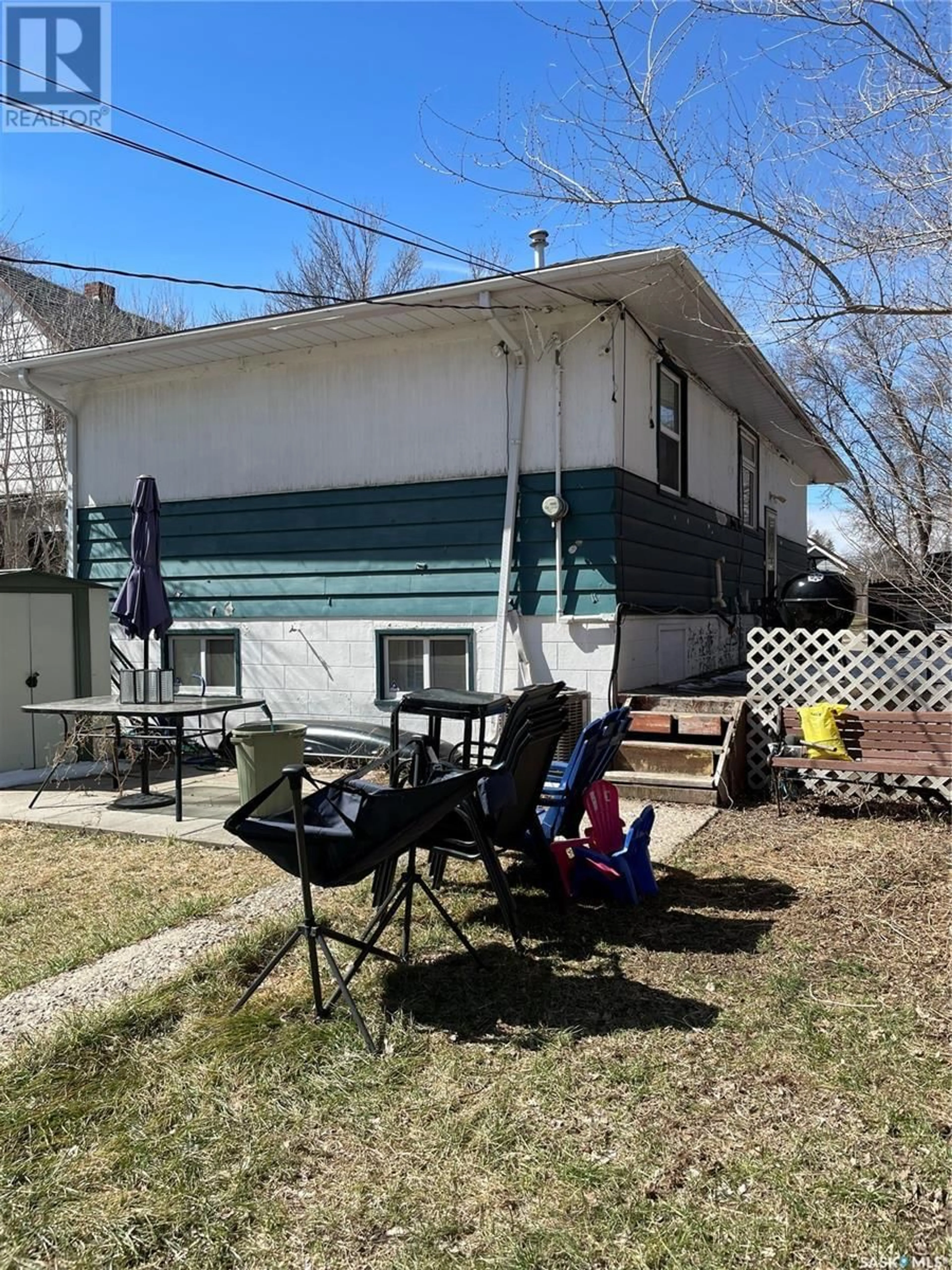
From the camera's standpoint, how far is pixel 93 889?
16.1 feet

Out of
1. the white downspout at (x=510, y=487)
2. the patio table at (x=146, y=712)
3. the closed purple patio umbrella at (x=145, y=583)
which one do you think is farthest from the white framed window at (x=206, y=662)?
the white downspout at (x=510, y=487)

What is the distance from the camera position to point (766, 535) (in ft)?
47.0

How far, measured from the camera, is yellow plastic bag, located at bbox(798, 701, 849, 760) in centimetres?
644

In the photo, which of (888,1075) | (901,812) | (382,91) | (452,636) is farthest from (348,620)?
(888,1075)

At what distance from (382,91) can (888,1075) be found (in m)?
6.83

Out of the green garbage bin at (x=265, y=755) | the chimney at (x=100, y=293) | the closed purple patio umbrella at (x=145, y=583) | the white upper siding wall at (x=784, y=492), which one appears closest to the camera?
the green garbage bin at (x=265, y=755)

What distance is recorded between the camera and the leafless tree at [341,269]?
1975 centimetres

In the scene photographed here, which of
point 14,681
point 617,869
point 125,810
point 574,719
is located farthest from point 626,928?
point 14,681

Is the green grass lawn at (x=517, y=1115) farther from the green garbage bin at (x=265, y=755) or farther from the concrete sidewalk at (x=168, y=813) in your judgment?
the green garbage bin at (x=265, y=755)

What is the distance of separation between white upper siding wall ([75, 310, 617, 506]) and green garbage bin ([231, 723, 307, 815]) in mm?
3353

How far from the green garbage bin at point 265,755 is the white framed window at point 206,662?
356cm

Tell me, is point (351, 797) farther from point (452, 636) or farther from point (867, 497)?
point (867, 497)

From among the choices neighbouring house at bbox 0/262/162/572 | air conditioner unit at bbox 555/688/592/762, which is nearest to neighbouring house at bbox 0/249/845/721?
air conditioner unit at bbox 555/688/592/762

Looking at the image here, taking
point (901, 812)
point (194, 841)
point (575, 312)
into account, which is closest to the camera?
point (194, 841)
